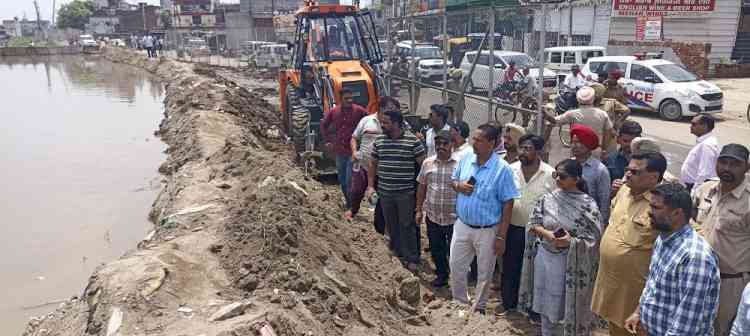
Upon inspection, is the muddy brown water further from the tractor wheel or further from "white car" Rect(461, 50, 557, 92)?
"white car" Rect(461, 50, 557, 92)

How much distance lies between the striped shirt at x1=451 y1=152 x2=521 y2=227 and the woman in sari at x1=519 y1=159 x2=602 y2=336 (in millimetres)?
319

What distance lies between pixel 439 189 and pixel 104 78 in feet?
96.7

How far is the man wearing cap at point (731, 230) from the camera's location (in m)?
2.89

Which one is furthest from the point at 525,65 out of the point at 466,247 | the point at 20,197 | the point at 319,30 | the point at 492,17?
the point at 20,197

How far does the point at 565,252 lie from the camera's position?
143 inches

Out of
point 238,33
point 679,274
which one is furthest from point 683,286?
point 238,33

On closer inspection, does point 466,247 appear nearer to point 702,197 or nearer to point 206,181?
point 702,197

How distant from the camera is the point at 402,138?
16.9 ft

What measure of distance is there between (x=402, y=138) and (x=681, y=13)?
20.2 metres

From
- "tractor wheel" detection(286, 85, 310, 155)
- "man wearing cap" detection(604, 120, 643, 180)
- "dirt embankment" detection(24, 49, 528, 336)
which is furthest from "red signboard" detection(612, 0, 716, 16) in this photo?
"man wearing cap" detection(604, 120, 643, 180)

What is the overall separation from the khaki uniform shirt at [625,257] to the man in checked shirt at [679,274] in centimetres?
29

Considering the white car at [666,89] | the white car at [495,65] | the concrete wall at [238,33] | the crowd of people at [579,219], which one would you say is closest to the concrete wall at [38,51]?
the concrete wall at [238,33]

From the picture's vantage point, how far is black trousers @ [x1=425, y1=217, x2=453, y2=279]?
15.9ft

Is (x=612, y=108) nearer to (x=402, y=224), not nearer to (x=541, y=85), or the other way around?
(x=541, y=85)
